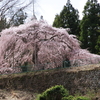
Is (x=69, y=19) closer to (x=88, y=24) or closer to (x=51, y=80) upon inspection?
(x=88, y=24)

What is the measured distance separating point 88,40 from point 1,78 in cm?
991

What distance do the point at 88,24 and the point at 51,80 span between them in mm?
9872

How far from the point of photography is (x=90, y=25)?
64.4ft

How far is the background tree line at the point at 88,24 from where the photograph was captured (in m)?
19.3

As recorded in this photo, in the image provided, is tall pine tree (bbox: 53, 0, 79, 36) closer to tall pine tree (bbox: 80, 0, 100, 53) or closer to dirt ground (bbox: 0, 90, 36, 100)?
tall pine tree (bbox: 80, 0, 100, 53)

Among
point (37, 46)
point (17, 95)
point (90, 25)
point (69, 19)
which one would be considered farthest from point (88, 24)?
point (17, 95)

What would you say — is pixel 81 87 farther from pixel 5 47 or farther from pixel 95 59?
pixel 5 47

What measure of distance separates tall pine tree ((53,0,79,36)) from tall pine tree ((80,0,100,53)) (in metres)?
1.73

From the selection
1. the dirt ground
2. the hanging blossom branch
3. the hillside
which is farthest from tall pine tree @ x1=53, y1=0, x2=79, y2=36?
the dirt ground

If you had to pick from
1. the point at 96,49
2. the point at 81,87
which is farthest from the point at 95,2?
the point at 81,87

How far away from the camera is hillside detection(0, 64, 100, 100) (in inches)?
402

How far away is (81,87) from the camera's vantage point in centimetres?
1026

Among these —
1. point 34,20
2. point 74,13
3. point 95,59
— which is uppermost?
point 74,13

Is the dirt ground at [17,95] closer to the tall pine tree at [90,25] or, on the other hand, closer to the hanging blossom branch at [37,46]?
the hanging blossom branch at [37,46]
